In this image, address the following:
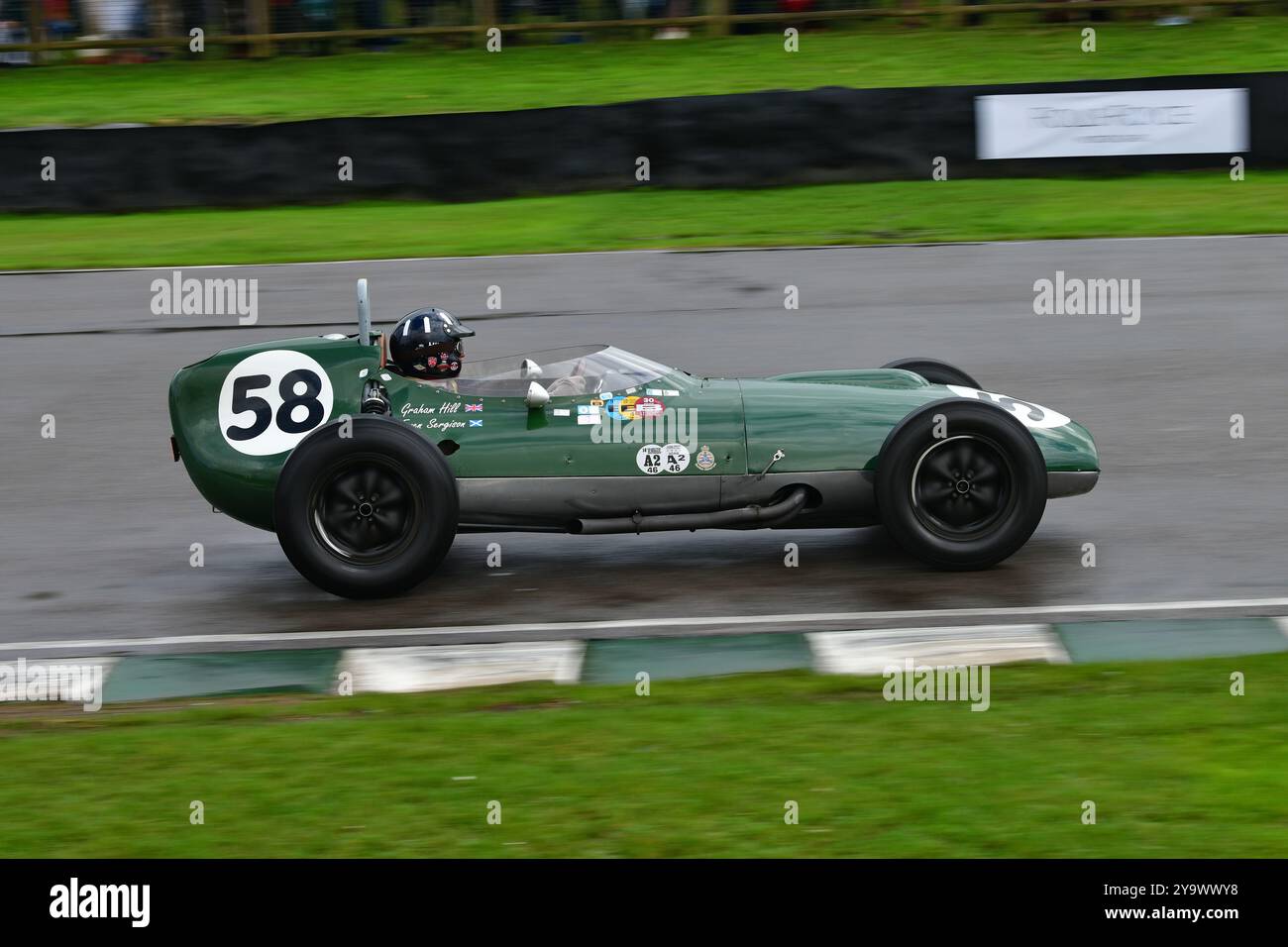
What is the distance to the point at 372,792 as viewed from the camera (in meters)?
5.50

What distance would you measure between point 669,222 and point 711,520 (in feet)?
33.7

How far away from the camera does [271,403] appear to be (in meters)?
8.00

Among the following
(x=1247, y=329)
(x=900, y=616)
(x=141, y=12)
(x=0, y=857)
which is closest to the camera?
(x=0, y=857)

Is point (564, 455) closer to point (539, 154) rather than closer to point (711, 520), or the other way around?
point (711, 520)

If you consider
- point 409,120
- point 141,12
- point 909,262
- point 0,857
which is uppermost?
point 141,12

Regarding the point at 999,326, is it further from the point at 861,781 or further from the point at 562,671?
the point at 861,781

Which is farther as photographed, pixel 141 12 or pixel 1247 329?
pixel 141 12

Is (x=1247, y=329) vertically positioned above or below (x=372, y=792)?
above

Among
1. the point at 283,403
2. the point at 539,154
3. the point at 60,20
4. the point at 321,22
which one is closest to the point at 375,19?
Result: the point at 321,22

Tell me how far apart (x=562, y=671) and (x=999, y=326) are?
24.4 feet

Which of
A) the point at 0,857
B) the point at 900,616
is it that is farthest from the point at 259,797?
the point at 900,616

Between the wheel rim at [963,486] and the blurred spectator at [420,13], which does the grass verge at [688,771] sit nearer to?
the wheel rim at [963,486]

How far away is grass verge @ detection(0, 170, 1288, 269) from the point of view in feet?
55.1

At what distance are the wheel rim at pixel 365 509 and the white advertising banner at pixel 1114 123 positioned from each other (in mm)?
12117
